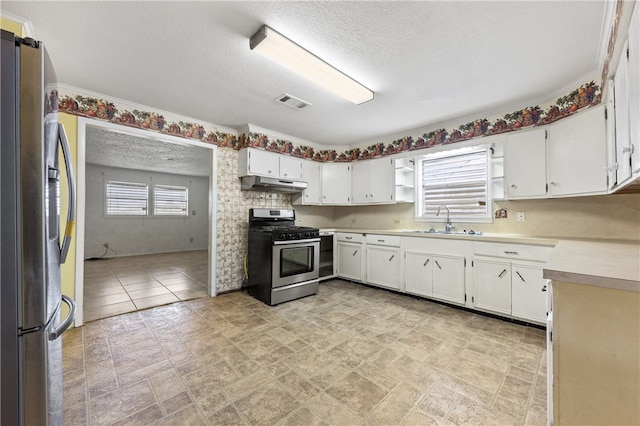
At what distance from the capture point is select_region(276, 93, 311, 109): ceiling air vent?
2.76 metres

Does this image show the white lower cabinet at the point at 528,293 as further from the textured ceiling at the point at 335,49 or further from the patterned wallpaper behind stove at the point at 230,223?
the patterned wallpaper behind stove at the point at 230,223

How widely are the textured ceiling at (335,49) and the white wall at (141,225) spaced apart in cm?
509

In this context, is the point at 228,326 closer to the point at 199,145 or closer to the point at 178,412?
the point at 178,412

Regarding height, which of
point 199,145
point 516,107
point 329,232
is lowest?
point 329,232

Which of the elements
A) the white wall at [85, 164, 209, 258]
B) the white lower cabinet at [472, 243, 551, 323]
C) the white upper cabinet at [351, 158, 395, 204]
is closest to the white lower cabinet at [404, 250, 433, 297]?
the white lower cabinet at [472, 243, 551, 323]

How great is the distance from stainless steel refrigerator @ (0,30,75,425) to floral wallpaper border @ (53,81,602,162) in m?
1.37

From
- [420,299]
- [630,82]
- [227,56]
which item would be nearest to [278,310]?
[420,299]

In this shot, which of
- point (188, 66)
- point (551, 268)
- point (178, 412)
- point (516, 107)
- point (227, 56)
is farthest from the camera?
point (516, 107)

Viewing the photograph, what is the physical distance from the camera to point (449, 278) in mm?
3121

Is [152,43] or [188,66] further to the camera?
[188,66]

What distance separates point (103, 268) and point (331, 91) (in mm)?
5961

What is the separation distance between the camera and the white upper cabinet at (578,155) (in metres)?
2.20

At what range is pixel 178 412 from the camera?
149 cm

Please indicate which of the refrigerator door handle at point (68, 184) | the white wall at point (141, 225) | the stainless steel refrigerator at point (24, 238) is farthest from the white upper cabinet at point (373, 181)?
the white wall at point (141, 225)
